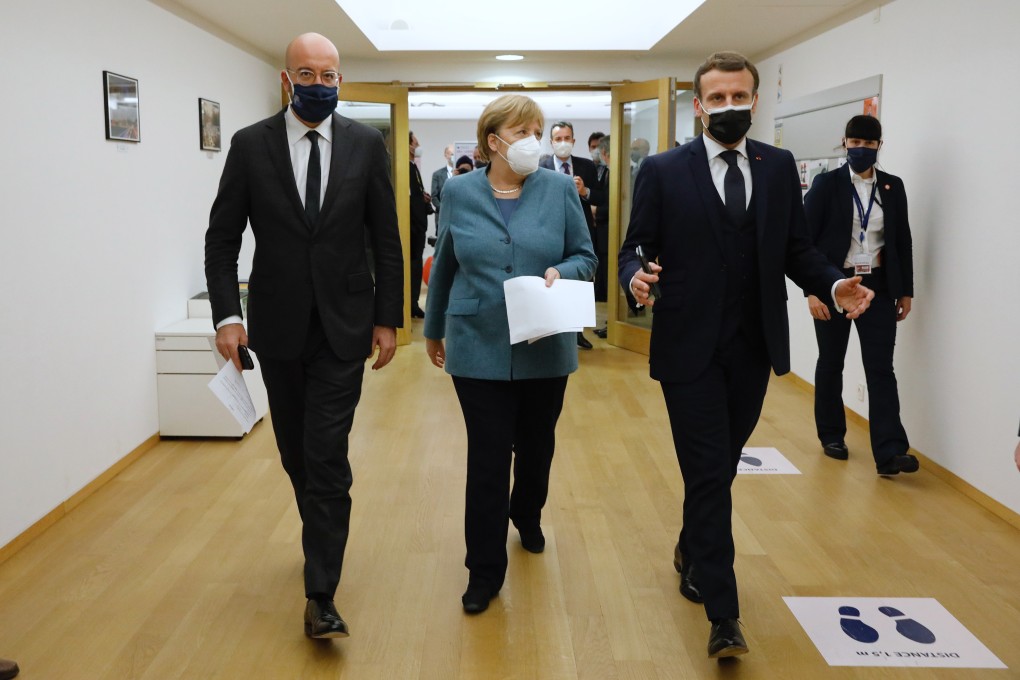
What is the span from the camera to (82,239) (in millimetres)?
4520

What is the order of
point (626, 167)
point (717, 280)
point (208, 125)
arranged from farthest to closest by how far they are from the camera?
→ point (626, 167) < point (208, 125) < point (717, 280)

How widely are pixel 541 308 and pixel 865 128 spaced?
250 cm

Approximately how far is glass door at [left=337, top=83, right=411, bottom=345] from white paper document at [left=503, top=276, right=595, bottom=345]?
223 inches

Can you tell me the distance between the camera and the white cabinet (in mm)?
5371

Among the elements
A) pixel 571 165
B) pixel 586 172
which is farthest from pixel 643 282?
pixel 586 172

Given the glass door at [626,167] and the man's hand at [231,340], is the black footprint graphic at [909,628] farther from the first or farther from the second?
the glass door at [626,167]

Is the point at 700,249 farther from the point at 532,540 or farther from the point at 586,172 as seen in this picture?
the point at 586,172

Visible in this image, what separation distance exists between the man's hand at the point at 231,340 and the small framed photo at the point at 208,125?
3.87 meters

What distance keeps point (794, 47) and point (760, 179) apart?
5074 mm

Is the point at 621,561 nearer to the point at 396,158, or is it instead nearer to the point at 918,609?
the point at 918,609

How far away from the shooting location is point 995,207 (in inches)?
171

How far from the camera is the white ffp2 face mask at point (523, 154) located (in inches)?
120

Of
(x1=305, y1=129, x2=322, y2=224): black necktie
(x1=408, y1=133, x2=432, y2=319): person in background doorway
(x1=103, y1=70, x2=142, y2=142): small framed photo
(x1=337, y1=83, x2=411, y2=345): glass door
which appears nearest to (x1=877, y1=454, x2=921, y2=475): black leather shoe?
(x1=305, y1=129, x2=322, y2=224): black necktie

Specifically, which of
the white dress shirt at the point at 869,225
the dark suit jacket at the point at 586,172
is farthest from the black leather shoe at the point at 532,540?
the dark suit jacket at the point at 586,172
